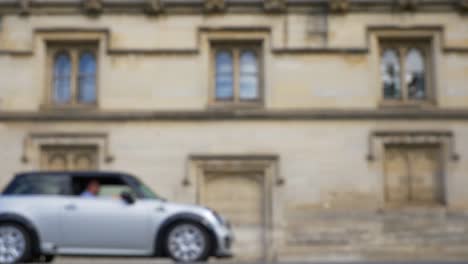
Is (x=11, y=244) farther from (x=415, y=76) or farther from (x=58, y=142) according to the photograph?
(x=415, y=76)

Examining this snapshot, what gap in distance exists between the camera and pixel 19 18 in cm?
1631

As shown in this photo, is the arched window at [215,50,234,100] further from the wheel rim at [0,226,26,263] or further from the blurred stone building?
the wheel rim at [0,226,26,263]

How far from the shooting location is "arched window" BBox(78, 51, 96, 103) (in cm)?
1628

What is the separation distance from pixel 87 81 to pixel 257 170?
447 centimetres

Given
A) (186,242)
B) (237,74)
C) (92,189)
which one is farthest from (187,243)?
(237,74)

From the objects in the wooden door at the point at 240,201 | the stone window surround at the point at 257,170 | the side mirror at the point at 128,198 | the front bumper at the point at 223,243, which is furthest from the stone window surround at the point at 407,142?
the side mirror at the point at 128,198

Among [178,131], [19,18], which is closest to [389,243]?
[178,131]

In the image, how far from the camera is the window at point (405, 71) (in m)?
16.1

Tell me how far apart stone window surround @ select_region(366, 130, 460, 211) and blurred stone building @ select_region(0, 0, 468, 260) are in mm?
31

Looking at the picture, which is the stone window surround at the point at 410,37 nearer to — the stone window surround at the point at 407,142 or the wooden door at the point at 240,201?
the stone window surround at the point at 407,142

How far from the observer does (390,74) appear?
638 inches

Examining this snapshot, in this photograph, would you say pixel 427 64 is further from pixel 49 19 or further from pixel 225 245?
pixel 49 19

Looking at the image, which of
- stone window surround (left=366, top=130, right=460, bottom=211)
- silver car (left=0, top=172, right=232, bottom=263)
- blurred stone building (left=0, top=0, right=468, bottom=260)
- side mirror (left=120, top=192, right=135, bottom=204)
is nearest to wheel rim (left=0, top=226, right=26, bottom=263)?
silver car (left=0, top=172, right=232, bottom=263)

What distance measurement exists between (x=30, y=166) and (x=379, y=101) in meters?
7.96
